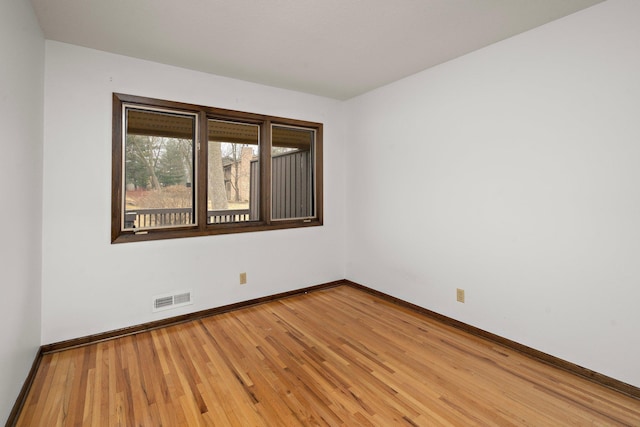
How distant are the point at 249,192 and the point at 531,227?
297 cm

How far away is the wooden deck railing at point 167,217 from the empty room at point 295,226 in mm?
14

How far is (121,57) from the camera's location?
2895 millimetres

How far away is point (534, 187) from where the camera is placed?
254 cm

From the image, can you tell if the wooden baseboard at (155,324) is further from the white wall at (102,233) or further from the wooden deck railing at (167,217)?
the wooden deck railing at (167,217)

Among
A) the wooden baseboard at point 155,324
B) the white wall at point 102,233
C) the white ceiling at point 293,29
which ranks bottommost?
the wooden baseboard at point 155,324

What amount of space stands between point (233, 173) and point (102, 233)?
1.47m

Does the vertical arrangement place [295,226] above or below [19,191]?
below

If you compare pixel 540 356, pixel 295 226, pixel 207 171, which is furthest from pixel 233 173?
pixel 540 356

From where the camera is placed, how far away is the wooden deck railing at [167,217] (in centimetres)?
308

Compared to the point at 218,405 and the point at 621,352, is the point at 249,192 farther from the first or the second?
the point at 621,352

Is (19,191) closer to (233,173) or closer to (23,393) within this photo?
(23,393)

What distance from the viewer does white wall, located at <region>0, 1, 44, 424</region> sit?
1671 mm

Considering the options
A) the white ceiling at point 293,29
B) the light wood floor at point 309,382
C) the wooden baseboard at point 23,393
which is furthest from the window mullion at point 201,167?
the wooden baseboard at point 23,393

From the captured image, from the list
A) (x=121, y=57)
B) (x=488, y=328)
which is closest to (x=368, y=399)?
(x=488, y=328)
